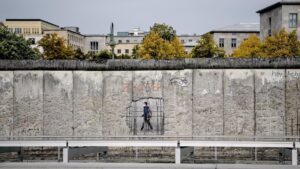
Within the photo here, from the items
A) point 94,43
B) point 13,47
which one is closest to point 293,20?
point 13,47

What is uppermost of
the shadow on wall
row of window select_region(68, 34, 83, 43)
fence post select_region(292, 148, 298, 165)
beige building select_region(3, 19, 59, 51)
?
beige building select_region(3, 19, 59, 51)

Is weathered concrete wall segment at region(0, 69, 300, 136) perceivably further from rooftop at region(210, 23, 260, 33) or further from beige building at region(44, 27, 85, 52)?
beige building at region(44, 27, 85, 52)

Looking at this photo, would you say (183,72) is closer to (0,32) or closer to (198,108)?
(198,108)

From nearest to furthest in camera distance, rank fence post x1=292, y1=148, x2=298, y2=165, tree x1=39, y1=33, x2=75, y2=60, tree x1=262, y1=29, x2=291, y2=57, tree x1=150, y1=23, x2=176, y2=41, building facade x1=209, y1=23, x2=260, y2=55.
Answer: fence post x1=292, y1=148, x2=298, y2=165 < tree x1=262, y1=29, x2=291, y2=57 < tree x1=39, y1=33, x2=75, y2=60 < tree x1=150, y1=23, x2=176, y2=41 < building facade x1=209, y1=23, x2=260, y2=55

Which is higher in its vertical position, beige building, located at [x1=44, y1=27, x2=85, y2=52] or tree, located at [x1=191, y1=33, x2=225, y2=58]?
beige building, located at [x1=44, y1=27, x2=85, y2=52]

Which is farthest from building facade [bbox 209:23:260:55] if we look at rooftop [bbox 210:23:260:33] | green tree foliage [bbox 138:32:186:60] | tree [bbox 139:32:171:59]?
tree [bbox 139:32:171:59]

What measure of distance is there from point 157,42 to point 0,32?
919 inches

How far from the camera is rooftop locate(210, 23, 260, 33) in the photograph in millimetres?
93562

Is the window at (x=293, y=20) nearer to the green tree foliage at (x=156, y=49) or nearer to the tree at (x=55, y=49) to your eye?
the green tree foliage at (x=156, y=49)

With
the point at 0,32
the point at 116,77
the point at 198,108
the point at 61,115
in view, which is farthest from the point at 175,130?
the point at 0,32

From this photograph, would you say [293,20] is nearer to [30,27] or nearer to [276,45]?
[276,45]

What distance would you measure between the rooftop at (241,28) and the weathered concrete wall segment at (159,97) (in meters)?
75.9

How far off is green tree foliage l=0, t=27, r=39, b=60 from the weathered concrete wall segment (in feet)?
156

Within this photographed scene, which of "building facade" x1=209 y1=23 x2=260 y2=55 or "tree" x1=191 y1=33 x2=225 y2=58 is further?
"building facade" x1=209 y1=23 x2=260 y2=55
